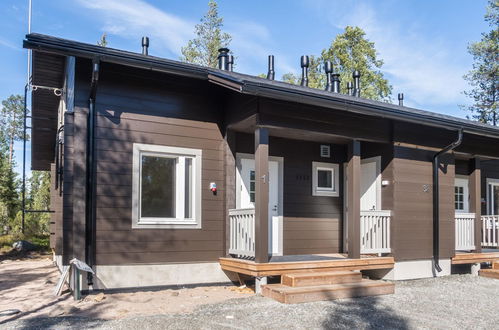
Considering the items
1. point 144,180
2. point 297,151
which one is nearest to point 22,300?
point 144,180

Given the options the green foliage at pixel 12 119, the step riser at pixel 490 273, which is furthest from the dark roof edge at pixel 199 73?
the green foliage at pixel 12 119

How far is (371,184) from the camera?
8.84 metres

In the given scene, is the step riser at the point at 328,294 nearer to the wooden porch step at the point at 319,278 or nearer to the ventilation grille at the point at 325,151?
the wooden porch step at the point at 319,278

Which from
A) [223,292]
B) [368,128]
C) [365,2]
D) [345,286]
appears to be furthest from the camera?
[365,2]

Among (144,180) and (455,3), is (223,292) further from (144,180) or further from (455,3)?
(455,3)

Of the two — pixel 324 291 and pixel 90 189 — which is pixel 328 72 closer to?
pixel 324 291

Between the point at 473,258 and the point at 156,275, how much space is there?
639 cm

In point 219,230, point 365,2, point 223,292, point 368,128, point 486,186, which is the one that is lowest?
point 223,292

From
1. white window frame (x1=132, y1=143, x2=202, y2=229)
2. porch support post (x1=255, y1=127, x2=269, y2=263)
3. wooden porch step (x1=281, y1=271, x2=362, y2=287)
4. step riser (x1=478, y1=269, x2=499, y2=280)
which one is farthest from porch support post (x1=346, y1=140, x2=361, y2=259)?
step riser (x1=478, y1=269, x2=499, y2=280)

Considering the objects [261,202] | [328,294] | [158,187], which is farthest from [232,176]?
[328,294]

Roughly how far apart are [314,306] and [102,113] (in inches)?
164

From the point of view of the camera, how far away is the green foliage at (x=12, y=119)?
37.3 metres

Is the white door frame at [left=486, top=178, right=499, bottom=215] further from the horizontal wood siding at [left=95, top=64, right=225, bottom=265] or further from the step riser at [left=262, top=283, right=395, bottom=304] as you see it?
the horizontal wood siding at [left=95, top=64, right=225, bottom=265]

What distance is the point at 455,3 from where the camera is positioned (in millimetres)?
17109
